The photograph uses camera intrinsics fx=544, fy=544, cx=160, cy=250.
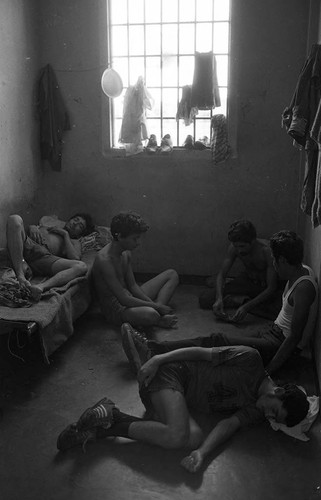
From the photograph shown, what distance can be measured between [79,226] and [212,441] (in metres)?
3.28

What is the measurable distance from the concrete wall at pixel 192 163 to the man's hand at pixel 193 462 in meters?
3.41

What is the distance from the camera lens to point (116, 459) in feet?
9.64

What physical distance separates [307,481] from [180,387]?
2.76 feet

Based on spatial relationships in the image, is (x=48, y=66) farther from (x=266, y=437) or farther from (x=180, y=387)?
(x=266, y=437)

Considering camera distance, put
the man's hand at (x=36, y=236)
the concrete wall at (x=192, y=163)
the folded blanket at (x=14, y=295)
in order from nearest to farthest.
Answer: the folded blanket at (x=14, y=295)
the man's hand at (x=36, y=236)
the concrete wall at (x=192, y=163)

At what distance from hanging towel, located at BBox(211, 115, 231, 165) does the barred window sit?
0.17 m

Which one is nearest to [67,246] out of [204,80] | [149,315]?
[149,315]

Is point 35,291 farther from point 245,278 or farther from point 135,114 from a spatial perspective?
point 135,114

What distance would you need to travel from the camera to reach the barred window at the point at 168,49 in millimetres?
5652

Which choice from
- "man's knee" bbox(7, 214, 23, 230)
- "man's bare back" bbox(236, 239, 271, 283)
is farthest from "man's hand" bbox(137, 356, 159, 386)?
"man's knee" bbox(7, 214, 23, 230)

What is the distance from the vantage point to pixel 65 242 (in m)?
5.34

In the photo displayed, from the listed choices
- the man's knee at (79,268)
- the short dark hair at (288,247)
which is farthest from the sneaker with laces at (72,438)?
the man's knee at (79,268)

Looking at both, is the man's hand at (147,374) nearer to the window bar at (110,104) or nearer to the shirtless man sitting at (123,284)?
the shirtless man sitting at (123,284)

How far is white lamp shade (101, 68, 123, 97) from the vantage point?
5.76 m
